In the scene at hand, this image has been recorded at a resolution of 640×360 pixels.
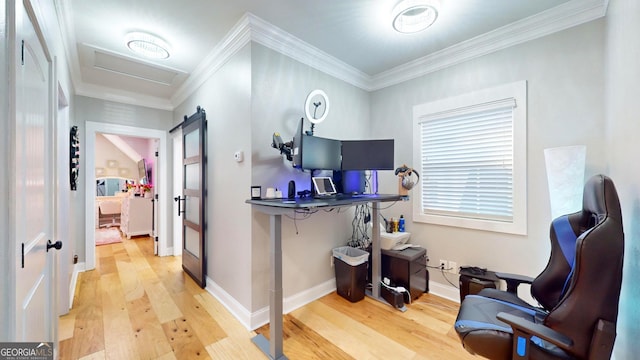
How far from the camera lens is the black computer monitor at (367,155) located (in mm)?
2412

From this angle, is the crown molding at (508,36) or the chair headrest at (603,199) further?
the crown molding at (508,36)

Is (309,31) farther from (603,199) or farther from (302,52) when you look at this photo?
(603,199)

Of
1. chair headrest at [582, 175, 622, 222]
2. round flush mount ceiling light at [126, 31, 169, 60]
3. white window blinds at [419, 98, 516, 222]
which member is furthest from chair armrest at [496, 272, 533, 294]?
round flush mount ceiling light at [126, 31, 169, 60]

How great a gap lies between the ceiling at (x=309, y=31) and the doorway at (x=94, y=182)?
0.81 m

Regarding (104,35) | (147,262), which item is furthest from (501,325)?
(147,262)

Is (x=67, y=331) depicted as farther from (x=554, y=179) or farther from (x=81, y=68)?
(x=554, y=179)

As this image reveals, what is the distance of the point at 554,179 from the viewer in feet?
6.14

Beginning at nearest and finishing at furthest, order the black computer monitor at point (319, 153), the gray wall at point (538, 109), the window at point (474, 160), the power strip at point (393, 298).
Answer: the gray wall at point (538, 109) < the black computer monitor at point (319, 153) < the window at point (474, 160) < the power strip at point (393, 298)

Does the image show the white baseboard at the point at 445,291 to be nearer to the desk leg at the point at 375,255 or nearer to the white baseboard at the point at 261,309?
the desk leg at the point at 375,255

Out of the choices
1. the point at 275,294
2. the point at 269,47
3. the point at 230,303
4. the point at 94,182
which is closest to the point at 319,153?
the point at 269,47

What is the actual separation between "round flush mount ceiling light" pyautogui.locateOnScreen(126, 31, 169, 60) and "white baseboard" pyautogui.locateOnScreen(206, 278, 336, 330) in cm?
246

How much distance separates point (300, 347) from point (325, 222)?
1173 mm

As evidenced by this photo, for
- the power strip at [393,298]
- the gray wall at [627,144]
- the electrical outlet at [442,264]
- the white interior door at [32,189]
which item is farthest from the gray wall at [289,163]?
the gray wall at [627,144]

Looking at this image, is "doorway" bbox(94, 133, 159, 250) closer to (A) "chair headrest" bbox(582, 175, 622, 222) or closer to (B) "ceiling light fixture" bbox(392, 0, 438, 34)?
(B) "ceiling light fixture" bbox(392, 0, 438, 34)
